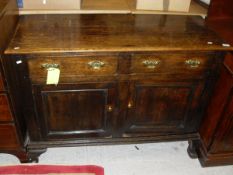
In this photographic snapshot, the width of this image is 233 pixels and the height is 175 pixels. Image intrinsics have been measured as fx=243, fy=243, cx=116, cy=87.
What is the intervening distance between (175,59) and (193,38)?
0.16 meters

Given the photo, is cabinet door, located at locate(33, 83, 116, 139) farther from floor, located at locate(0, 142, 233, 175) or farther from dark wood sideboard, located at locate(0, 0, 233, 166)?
floor, located at locate(0, 142, 233, 175)

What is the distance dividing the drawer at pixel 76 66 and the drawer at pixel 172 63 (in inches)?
4.7

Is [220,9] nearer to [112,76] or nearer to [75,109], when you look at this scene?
[112,76]

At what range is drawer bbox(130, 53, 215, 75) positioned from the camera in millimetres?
1186

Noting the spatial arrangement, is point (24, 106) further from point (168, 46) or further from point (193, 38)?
point (193, 38)

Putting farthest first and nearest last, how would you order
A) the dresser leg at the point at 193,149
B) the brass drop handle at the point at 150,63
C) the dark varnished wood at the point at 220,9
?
the dresser leg at the point at 193,149
the dark varnished wood at the point at 220,9
the brass drop handle at the point at 150,63

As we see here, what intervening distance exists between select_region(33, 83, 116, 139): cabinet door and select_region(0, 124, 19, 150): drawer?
143mm

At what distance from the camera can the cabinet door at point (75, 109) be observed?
1238mm

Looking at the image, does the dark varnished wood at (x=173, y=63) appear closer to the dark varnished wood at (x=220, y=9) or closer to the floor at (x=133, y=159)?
the dark varnished wood at (x=220, y=9)

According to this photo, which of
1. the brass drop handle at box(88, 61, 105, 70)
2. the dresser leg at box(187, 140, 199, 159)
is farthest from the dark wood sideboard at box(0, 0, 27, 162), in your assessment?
the dresser leg at box(187, 140, 199, 159)

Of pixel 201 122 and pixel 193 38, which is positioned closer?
pixel 193 38

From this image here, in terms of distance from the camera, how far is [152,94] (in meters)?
1.32

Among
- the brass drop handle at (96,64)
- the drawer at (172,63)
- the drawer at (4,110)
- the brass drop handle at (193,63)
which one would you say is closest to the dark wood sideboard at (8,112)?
the drawer at (4,110)

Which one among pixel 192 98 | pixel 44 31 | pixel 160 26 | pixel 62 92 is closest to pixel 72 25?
pixel 44 31
